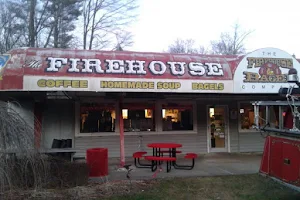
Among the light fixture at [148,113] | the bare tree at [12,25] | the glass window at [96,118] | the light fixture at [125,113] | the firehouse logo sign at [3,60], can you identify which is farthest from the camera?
the bare tree at [12,25]

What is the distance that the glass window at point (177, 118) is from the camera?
13461 mm

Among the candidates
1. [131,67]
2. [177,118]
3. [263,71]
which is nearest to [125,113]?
[177,118]

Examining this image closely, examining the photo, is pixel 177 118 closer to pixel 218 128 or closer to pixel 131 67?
pixel 218 128

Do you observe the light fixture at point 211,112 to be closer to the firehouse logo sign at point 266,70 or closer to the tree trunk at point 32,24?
the firehouse logo sign at point 266,70

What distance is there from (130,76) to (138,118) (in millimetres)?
3696

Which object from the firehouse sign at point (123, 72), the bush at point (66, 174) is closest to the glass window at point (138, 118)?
the firehouse sign at point (123, 72)

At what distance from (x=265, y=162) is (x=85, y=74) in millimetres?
5706

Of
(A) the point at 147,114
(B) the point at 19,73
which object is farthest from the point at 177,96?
(B) the point at 19,73

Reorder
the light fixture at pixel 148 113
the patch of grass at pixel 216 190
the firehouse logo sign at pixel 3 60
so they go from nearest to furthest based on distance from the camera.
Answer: the patch of grass at pixel 216 190 → the firehouse logo sign at pixel 3 60 → the light fixture at pixel 148 113

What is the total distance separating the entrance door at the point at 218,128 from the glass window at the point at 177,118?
93 centimetres

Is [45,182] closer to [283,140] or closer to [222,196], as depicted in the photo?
[222,196]

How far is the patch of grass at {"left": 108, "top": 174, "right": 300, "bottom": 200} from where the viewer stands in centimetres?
692

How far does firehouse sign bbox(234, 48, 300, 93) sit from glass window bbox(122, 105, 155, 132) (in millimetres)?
4041

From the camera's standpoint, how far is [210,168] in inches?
408
